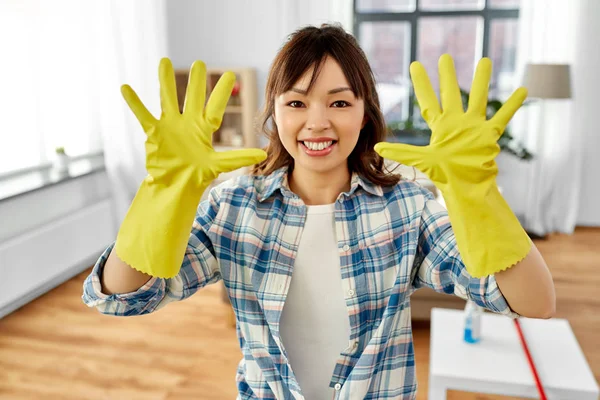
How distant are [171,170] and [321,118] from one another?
0.23 metres

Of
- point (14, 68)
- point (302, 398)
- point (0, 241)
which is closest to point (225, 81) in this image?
point (302, 398)

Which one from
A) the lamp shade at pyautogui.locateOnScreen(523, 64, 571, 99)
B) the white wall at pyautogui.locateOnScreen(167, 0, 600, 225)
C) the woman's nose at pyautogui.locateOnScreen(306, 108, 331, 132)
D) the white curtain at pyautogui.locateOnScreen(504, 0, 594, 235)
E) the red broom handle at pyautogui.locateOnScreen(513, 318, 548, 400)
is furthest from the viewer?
the white wall at pyautogui.locateOnScreen(167, 0, 600, 225)

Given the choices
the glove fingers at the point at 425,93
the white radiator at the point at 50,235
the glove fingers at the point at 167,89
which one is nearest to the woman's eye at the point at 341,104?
the glove fingers at the point at 425,93

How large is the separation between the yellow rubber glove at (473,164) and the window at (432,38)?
11.1 feet

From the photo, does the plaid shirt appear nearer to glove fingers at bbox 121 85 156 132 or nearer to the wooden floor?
glove fingers at bbox 121 85 156 132

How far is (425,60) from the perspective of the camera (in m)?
4.26

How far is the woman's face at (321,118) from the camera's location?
2.62ft

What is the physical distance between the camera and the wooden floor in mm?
1977

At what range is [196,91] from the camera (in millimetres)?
746

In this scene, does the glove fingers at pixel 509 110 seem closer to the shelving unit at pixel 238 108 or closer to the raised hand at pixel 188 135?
the raised hand at pixel 188 135

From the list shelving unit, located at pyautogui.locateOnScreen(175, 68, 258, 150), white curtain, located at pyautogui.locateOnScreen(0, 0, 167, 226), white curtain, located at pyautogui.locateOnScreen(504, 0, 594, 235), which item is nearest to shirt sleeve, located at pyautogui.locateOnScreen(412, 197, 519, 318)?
white curtain, located at pyautogui.locateOnScreen(0, 0, 167, 226)

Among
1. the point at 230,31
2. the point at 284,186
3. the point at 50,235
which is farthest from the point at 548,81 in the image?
the point at 50,235

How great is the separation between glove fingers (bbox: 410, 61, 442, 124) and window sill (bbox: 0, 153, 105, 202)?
7.80 feet

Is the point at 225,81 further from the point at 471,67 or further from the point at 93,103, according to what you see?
the point at 471,67
